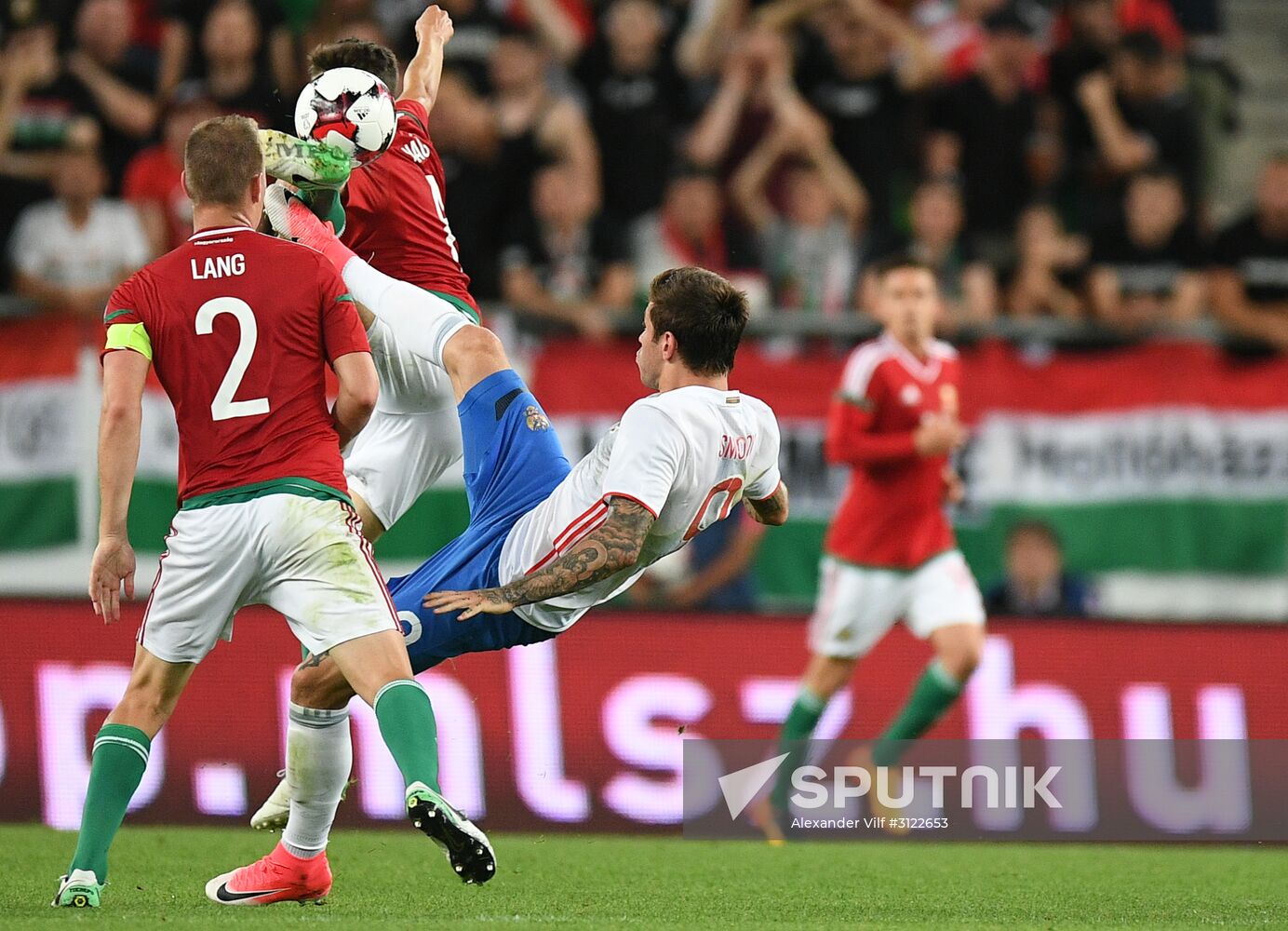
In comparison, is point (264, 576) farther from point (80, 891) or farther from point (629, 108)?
point (629, 108)

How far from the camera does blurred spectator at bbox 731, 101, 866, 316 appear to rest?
11.7m

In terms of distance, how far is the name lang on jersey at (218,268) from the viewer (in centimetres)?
552

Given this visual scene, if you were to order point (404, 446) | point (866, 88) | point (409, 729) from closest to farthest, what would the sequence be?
point (409, 729), point (404, 446), point (866, 88)

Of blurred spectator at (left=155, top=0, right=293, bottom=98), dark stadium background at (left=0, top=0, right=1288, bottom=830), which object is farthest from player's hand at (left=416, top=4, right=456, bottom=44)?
blurred spectator at (left=155, top=0, right=293, bottom=98)

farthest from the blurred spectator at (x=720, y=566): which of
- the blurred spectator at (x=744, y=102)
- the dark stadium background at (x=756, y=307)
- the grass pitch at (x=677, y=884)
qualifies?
the blurred spectator at (x=744, y=102)

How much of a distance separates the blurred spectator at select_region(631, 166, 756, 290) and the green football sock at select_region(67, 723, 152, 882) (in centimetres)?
629

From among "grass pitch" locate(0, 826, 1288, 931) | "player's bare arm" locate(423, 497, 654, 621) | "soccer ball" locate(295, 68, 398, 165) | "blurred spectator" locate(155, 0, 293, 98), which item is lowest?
"grass pitch" locate(0, 826, 1288, 931)

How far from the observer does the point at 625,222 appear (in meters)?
11.7

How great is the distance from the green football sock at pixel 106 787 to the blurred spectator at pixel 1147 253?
7731mm

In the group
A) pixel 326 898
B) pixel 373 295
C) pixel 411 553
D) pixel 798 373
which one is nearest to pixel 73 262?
pixel 411 553

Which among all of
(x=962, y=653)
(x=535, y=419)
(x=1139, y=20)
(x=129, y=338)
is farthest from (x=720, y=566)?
(x=1139, y=20)

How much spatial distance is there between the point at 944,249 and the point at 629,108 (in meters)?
2.19

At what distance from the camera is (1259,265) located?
39.3ft

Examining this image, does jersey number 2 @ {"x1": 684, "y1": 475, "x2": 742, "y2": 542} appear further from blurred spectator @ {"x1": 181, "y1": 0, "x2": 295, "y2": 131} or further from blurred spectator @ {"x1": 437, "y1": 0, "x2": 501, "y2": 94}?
blurred spectator @ {"x1": 437, "y1": 0, "x2": 501, "y2": 94}
